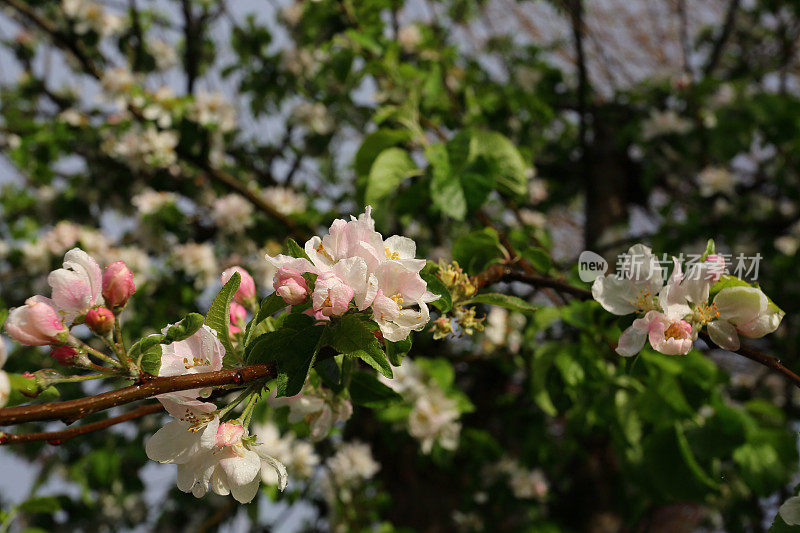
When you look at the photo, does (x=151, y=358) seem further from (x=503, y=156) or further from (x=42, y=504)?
(x=503, y=156)

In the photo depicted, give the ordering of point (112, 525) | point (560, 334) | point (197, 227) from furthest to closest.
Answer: point (112, 525) → point (197, 227) → point (560, 334)

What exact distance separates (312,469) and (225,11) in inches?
109

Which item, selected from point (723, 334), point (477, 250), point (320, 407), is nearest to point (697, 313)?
point (723, 334)

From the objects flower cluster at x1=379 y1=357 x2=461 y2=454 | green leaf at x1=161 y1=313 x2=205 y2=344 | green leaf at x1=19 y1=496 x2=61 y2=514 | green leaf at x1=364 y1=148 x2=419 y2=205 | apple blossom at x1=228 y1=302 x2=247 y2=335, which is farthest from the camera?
flower cluster at x1=379 y1=357 x2=461 y2=454

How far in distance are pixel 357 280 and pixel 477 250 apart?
0.47 m

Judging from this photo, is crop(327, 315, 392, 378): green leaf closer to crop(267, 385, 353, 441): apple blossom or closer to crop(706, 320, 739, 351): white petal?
crop(267, 385, 353, 441): apple blossom

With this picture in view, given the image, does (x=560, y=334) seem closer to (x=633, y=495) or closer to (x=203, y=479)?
(x=633, y=495)

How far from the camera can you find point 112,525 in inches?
159

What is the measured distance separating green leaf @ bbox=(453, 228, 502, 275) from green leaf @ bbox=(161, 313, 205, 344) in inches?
21.6

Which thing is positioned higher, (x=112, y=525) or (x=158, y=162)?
(x=158, y=162)

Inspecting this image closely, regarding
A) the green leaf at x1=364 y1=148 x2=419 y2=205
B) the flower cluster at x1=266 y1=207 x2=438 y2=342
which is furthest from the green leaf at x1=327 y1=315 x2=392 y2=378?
the green leaf at x1=364 y1=148 x2=419 y2=205

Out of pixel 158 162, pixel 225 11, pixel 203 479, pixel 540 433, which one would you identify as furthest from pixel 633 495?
pixel 225 11

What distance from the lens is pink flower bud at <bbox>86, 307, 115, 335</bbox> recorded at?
64 cm

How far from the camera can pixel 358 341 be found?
2.25 feet
